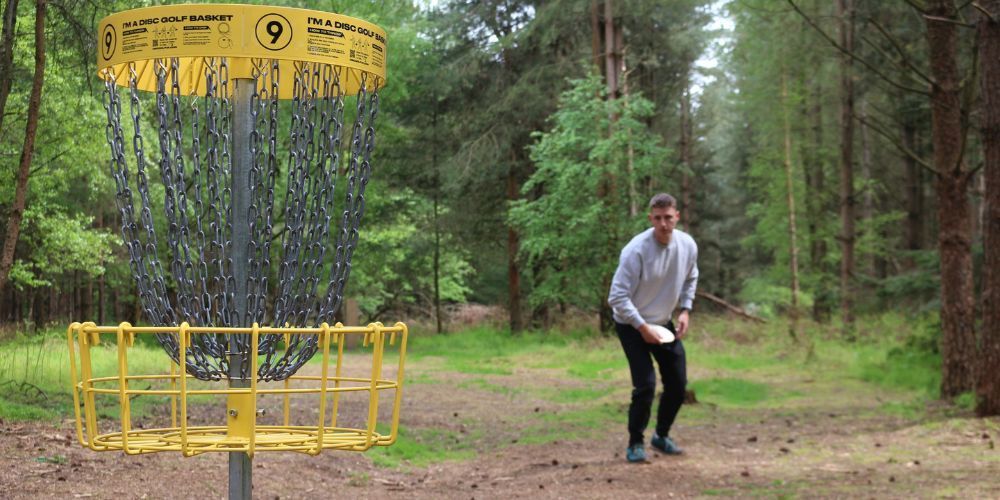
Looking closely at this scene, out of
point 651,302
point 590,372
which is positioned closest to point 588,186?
point 590,372

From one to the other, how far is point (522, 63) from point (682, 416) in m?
18.5

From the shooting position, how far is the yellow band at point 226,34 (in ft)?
10.4

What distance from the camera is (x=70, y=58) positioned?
364 inches

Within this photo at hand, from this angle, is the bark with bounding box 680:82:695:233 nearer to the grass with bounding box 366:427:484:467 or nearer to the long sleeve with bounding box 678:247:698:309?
the grass with bounding box 366:427:484:467

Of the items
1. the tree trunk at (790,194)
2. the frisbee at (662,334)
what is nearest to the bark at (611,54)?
the tree trunk at (790,194)

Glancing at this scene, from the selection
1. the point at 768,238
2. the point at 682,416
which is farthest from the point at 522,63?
the point at 682,416

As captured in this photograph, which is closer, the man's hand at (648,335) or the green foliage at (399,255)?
the man's hand at (648,335)

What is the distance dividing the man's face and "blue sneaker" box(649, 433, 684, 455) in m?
1.62

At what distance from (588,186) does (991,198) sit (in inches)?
500

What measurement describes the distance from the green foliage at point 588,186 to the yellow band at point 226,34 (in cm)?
1770

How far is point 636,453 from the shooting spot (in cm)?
749

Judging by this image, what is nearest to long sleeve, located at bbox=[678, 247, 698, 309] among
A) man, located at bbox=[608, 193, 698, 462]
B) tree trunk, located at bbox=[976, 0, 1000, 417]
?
man, located at bbox=[608, 193, 698, 462]

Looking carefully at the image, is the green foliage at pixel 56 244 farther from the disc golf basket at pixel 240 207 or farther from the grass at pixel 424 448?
the disc golf basket at pixel 240 207

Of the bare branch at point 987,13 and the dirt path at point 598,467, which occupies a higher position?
the bare branch at point 987,13
